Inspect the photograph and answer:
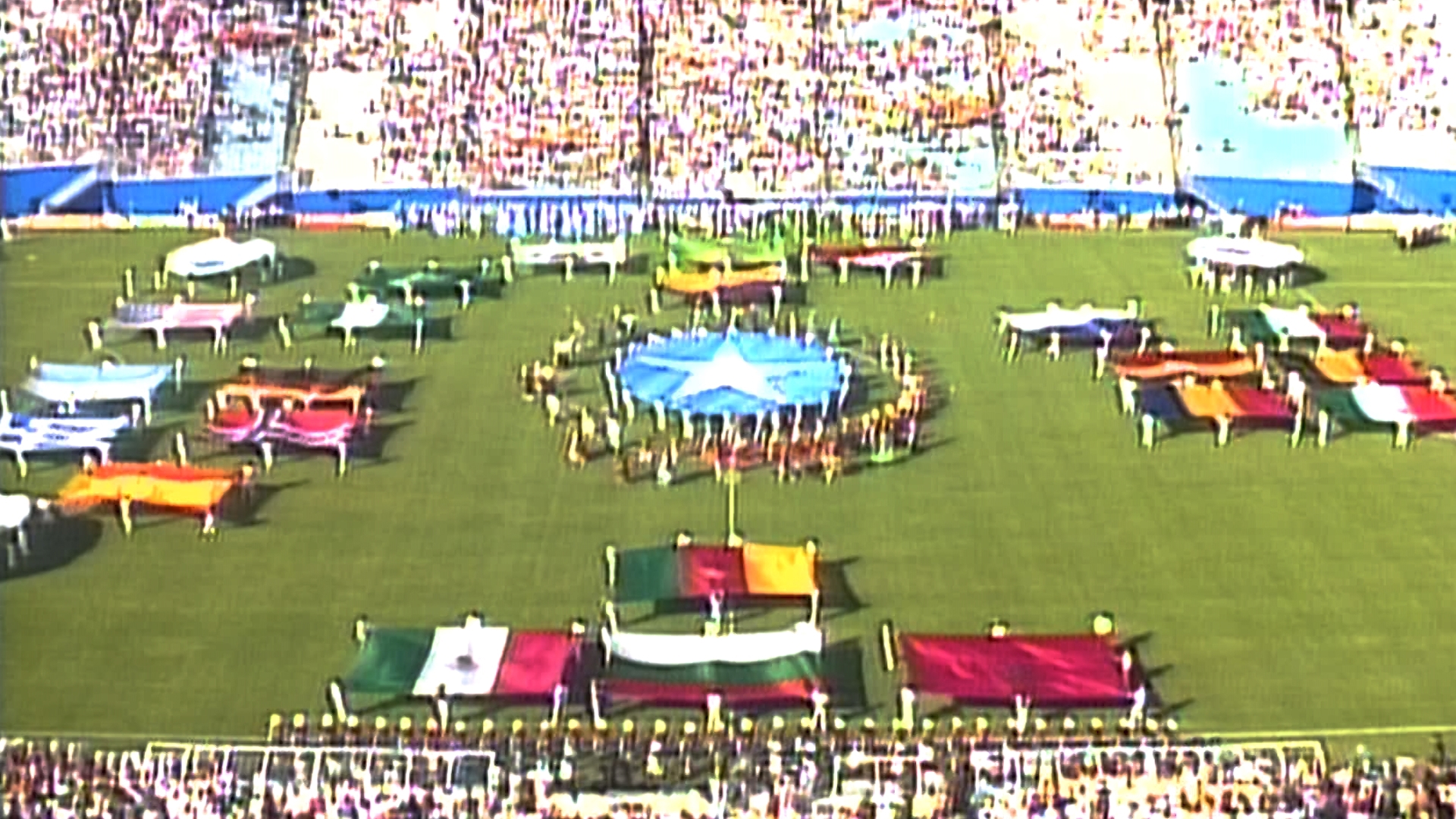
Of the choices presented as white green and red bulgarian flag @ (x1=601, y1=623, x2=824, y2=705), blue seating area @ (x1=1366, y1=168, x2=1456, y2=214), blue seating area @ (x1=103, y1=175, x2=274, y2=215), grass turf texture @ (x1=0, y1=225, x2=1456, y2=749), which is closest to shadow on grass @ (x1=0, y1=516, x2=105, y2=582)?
grass turf texture @ (x1=0, y1=225, x2=1456, y2=749)

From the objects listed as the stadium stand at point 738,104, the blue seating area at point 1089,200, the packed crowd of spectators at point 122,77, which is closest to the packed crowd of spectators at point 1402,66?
the stadium stand at point 738,104

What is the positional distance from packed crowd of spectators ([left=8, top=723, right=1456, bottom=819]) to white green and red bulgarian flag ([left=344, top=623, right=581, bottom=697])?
761 mm

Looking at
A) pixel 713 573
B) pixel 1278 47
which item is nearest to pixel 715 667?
pixel 713 573

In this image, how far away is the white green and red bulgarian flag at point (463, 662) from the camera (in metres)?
17.5

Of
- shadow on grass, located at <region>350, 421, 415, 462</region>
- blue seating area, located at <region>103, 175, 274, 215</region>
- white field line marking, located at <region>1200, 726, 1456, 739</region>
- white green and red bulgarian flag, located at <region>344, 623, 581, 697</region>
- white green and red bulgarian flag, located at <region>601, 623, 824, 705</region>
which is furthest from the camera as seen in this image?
blue seating area, located at <region>103, 175, 274, 215</region>

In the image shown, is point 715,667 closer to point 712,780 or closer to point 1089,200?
A: point 712,780

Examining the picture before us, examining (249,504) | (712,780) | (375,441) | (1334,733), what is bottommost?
(712,780)

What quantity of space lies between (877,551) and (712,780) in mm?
4790

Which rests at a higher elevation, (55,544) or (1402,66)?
(1402,66)

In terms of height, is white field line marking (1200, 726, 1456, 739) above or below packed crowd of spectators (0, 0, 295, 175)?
below

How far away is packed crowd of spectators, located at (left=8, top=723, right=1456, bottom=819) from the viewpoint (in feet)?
51.4

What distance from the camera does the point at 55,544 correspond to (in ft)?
67.2

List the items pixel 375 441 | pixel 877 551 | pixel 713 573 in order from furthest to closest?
pixel 375 441 < pixel 877 551 < pixel 713 573

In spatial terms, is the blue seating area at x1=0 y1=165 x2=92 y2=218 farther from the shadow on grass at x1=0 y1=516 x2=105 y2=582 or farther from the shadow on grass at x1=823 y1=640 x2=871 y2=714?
the shadow on grass at x1=823 y1=640 x2=871 y2=714
